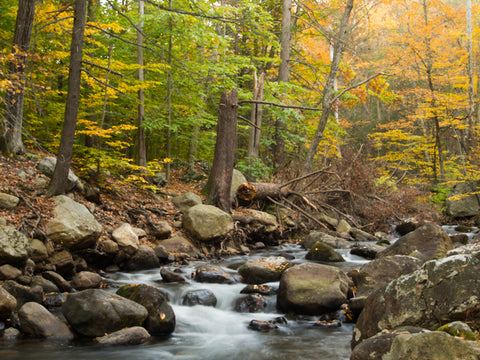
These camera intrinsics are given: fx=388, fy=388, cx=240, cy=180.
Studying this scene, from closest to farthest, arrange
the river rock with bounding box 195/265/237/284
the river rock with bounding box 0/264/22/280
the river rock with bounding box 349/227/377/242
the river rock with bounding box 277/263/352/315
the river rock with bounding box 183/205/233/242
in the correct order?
the river rock with bounding box 0/264/22/280 → the river rock with bounding box 277/263/352/315 → the river rock with bounding box 195/265/237/284 → the river rock with bounding box 183/205/233/242 → the river rock with bounding box 349/227/377/242

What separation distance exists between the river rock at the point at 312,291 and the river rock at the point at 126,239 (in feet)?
10.7

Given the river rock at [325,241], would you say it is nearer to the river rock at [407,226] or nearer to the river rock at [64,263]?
the river rock at [407,226]

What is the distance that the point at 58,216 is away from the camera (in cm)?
696

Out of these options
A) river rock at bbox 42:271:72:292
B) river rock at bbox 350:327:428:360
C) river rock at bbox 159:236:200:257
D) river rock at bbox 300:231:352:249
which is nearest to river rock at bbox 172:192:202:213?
river rock at bbox 159:236:200:257

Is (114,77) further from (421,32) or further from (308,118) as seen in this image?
(421,32)

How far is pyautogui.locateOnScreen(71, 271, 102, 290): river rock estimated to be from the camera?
6293 mm

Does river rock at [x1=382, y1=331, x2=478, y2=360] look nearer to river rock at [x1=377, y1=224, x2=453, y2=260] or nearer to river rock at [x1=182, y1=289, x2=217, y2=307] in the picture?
river rock at [x1=182, y1=289, x2=217, y2=307]

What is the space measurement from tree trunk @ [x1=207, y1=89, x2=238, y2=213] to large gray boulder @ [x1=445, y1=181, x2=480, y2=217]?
35.1 feet

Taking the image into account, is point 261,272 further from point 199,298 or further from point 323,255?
point 323,255

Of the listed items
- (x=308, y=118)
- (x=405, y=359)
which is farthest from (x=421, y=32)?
(x=405, y=359)

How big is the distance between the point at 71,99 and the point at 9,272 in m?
3.47

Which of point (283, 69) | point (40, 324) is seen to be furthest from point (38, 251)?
point (283, 69)

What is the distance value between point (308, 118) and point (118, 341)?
47.7 feet

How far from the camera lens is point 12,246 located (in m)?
5.64
